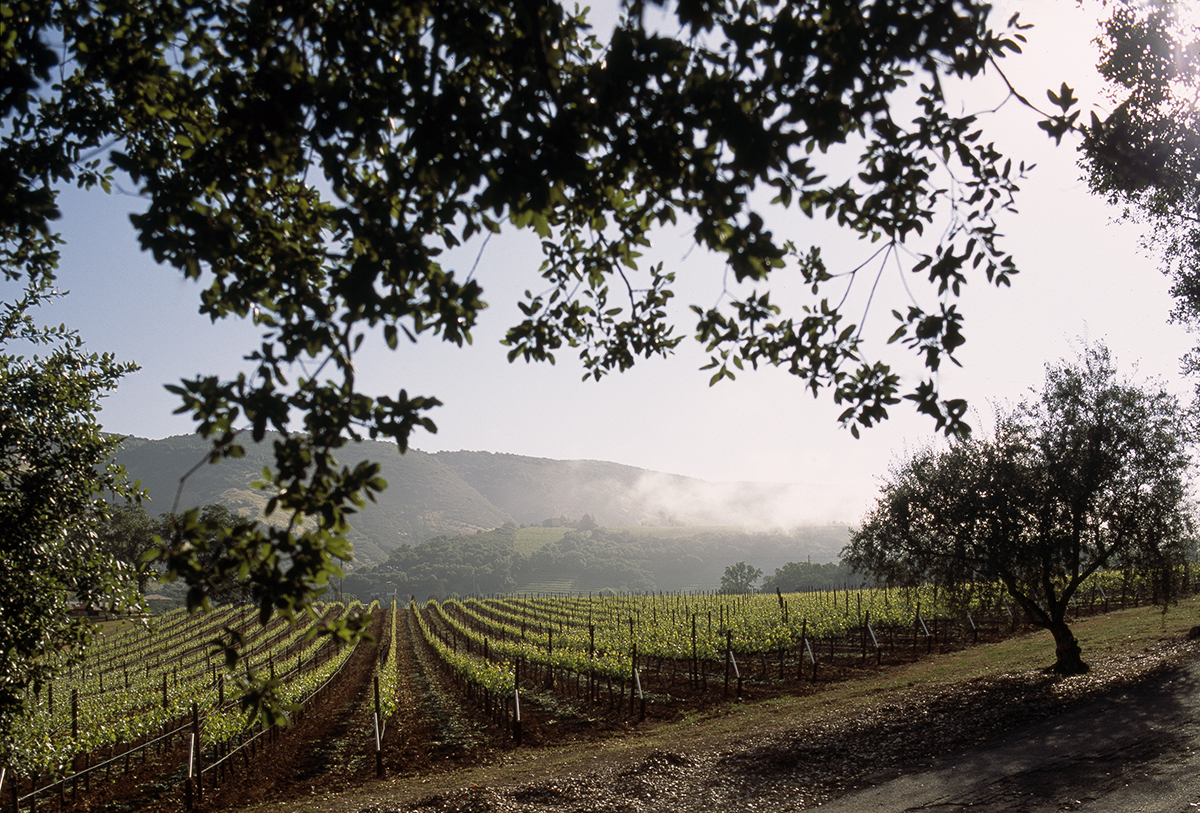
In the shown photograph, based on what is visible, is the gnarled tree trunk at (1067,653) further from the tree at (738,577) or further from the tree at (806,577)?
the tree at (738,577)

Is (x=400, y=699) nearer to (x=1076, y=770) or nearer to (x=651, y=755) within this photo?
(x=651, y=755)

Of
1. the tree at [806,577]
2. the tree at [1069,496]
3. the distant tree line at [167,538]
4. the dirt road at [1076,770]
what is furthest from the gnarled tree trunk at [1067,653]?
the tree at [806,577]

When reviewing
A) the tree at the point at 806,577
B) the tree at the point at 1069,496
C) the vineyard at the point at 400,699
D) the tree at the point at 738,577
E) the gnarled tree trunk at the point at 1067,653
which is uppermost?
the tree at the point at 1069,496

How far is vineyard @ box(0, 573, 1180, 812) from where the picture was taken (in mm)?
14227

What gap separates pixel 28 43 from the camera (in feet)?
8.68

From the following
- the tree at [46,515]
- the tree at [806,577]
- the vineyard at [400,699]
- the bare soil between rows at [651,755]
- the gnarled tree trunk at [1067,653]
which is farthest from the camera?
the tree at [806,577]

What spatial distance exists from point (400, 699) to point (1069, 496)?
24.9m

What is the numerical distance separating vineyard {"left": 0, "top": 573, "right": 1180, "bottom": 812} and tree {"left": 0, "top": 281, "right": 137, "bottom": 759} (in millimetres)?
632

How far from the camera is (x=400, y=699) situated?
2527 centimetres

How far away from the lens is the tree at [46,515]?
6.20 metres

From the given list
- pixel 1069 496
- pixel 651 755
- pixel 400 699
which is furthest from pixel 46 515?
pixel 400 699

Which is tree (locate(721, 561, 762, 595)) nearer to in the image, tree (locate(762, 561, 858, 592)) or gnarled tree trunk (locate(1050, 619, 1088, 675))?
tree (locate(762, 561, 858, 592))

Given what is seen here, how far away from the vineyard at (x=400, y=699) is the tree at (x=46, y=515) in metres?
0.63

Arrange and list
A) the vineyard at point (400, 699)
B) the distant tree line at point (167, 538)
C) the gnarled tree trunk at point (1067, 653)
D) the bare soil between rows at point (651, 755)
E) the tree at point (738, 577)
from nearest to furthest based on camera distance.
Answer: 1. the distant tree line at point (167, 538)
2. the bare soil between rows at point (651, 755)
3. the vineyard at point (400, 699)
4. the gnarled tree trunk at point (1067, 653)
5. the tree at point (738, 577)
